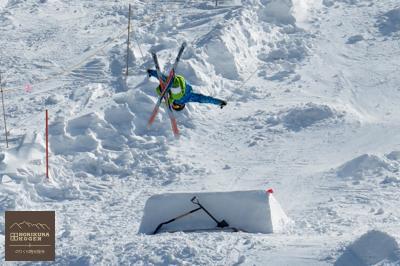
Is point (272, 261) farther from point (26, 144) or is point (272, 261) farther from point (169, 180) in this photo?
point (26, 144)

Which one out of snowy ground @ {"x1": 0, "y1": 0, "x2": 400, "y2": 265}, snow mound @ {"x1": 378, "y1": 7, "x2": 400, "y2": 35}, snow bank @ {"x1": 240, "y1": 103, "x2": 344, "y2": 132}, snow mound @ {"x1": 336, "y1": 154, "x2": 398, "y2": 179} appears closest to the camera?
snowy ground @ {"x1": 0, "y1": 0, "x2": 400, "y2": 265}

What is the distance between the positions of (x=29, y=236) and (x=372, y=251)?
7.25m

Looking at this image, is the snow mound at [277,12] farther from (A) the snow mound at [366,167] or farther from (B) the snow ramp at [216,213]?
(B) the snow ramp at [216,213]

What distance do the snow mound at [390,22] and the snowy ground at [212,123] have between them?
8 cm

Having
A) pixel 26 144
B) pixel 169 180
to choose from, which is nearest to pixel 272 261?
pixel 169 180

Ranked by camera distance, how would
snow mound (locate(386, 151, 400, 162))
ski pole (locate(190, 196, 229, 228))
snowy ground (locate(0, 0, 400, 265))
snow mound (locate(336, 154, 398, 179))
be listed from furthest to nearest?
snow mound (locate(386, 151, 400, 162)) → snow mound (locate(336, 154, 398, 179)) → ski pole (locate(190, 196, 229, 228)) → snowy ground (locate(0, 0, 400, 265))

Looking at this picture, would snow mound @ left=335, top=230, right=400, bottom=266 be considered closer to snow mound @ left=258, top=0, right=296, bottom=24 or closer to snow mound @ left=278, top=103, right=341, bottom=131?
snow mound @ left=278, top=103, right=341, bottom=131

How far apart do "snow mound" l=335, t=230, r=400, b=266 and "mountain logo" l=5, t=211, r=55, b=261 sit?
594cm

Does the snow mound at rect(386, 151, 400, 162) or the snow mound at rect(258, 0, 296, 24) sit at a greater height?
the snow mound at rect(258, 0, 296, 24)

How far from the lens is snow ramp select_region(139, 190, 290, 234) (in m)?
19.9

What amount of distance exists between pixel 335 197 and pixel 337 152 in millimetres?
3200

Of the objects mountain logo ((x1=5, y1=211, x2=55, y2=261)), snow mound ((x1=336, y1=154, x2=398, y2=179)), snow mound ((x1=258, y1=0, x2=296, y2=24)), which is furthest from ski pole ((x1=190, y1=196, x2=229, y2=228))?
snow mound ((x1=258, y1=0, x2=296, y2=24))

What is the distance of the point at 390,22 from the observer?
32719mm

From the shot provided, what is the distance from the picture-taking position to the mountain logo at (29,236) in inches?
695
